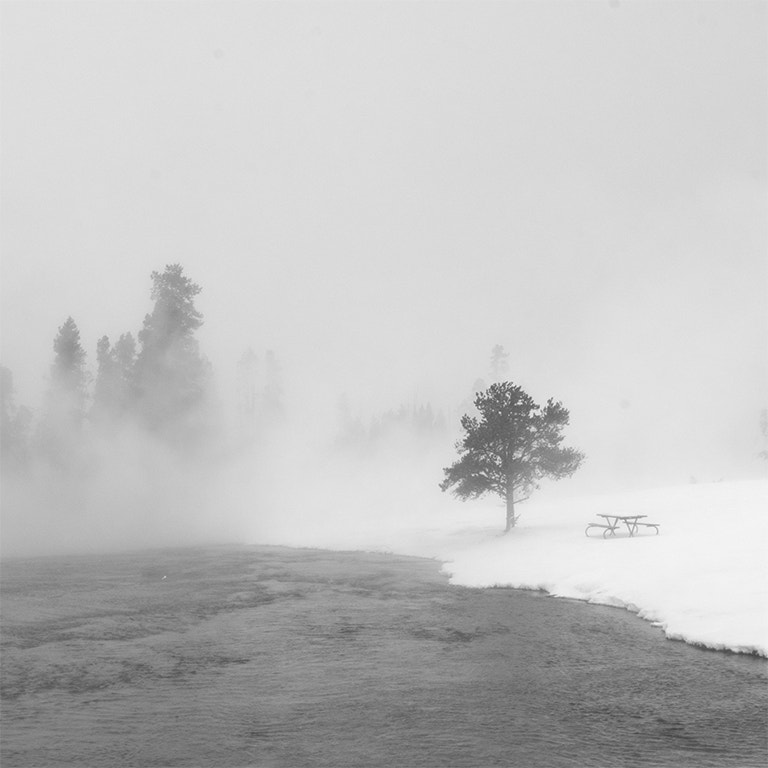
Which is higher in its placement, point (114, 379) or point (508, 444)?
point (114, 379)

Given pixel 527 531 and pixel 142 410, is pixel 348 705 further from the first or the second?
pixel 142 410

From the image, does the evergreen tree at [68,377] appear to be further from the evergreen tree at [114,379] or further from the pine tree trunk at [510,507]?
the pine tree trunk at [510,507]

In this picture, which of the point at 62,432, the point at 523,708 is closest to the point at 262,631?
the point at 523,708

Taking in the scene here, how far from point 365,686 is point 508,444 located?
78.9 ft

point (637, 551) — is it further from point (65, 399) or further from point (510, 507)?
point (65, 399)

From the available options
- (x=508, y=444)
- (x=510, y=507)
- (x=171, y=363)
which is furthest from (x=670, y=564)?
(x=171, y=363)

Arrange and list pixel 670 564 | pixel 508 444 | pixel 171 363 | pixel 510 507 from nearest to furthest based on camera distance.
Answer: pixel 670 564 → pixel 508 444 → pixel 510 507 → pixel 171 363

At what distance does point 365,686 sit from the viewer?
46.4 ft

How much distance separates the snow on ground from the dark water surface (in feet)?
4.53

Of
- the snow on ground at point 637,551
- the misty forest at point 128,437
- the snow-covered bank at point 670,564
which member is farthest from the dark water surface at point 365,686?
the misty forest at point 128,437

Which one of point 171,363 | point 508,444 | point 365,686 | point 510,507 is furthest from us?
point 171,363

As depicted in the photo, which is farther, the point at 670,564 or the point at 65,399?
the point at 65,399

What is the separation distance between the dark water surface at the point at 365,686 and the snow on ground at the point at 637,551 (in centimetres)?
138

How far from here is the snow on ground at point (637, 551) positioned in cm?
1891
